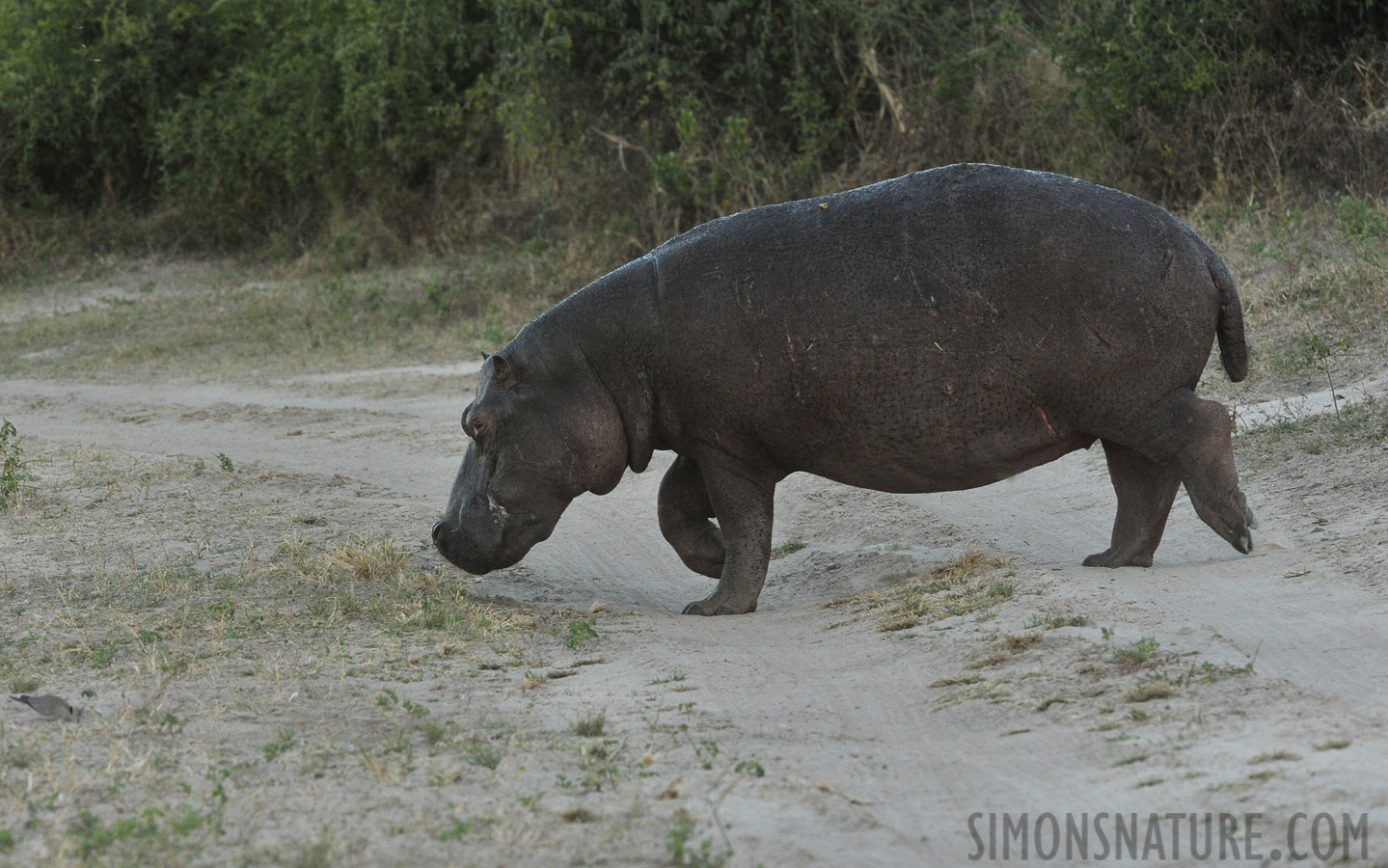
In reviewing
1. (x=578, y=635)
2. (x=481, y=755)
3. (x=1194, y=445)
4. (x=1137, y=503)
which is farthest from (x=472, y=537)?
(x=1194, y=445)

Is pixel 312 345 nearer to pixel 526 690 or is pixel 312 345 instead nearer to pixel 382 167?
pixel 382 167

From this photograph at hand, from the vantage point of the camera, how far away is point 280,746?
A: 12.5 ft

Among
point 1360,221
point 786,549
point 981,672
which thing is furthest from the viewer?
point 1360,221

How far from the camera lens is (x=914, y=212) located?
209 inches

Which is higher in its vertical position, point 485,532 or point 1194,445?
point 1194,445

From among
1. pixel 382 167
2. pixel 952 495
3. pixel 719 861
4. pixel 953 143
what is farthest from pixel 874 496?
pixel 382 167

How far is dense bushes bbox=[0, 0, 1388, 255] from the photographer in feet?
40.9

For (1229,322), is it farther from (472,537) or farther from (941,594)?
(472,537)

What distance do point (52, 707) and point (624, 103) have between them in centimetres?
1347

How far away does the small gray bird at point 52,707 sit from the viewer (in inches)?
163

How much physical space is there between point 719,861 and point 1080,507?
451cm

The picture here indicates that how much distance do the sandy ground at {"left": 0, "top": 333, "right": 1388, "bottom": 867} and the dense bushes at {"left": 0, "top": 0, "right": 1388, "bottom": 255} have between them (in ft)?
19.7

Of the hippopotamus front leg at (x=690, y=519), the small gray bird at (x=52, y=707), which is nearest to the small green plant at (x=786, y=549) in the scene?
the hippopotamus front leg at (x=690, y=519)

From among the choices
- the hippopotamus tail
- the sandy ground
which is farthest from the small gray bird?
the hippopotamus tail
